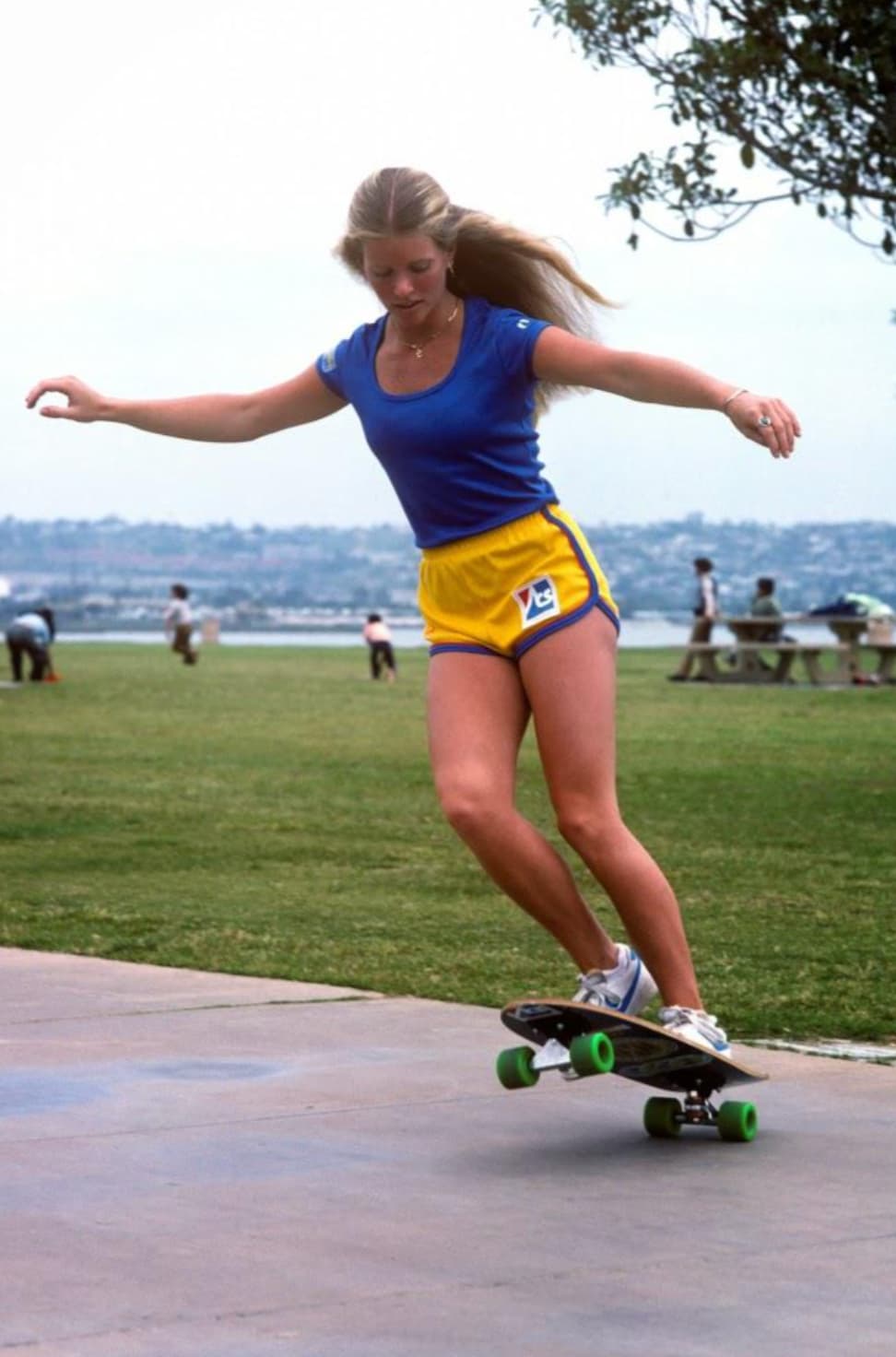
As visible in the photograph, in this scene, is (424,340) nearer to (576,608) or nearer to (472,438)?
(472,438)

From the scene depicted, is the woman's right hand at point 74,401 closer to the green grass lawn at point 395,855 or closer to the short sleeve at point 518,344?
the short sleeve at point 518,344

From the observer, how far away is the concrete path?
3.99 metres

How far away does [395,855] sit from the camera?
12336mm

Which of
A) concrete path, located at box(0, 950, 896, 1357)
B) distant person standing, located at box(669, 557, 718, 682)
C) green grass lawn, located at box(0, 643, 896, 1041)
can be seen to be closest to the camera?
concrete path, located at box(0, 950, 896, 1357)

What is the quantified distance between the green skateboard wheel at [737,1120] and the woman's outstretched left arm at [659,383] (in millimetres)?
1361

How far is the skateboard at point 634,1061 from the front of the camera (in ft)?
17.6

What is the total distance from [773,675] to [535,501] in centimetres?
3053

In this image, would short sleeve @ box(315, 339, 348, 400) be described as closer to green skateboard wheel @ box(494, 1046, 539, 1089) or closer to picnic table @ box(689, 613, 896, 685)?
green skateboard wheel @ box(494, 1046, 539, 1089)

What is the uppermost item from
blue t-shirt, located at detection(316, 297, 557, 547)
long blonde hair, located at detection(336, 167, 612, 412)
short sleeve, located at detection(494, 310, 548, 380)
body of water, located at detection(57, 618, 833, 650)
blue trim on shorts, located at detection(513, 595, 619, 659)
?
long blonde hair, located at detection(336, 167, 612, 412)

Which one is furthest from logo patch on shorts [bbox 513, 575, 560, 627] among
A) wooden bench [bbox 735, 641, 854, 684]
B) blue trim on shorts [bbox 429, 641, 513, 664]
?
wooden bench [bbox 735, 641, 854, 684]

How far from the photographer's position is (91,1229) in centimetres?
461

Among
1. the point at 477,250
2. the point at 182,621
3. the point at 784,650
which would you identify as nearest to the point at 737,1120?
the point at 477,250

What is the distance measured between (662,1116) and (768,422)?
1.48 metres

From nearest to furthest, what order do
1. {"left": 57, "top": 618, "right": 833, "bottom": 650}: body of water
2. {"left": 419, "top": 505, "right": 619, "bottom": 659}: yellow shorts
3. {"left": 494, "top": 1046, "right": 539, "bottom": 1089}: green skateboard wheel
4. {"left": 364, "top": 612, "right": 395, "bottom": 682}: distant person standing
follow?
{"left": 494, "top": 1046, "right": 539, "bottom": 1089}: green skateboard wheel, {"left": 419, "top": 505, "right": 619, "bottom": 659}: yellow shorts, {"left": 364, "top": 612, "right": 395, "bottom": 682}: distant person standing, {"left": 57, "top": 618, "right": 833, "bottom": 650}: body of water
